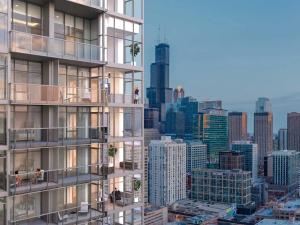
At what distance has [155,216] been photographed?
6944 inches

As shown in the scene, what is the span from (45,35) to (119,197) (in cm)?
929

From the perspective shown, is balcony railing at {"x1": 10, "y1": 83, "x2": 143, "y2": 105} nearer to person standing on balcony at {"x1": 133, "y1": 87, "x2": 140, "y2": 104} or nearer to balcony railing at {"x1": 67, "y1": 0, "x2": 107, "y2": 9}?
person standing on balcony at {"x1": 133, "y1": 87, "x2": 140, "y2": 104}

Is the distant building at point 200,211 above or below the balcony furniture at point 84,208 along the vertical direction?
below

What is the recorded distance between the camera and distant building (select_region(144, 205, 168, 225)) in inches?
6841

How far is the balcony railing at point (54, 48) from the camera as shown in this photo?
16431 mm

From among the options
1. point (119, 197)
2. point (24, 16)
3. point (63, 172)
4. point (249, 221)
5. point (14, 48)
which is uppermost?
point (24, 16)

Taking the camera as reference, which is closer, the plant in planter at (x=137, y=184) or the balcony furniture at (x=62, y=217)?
the balcony furniture at (x=62, y=217)

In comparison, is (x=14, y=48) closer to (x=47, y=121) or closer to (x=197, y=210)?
(x=47, y=121)

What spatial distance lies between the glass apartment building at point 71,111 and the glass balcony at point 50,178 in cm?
4

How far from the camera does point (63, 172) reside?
60.1 feet

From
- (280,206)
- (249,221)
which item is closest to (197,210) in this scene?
(249,221)

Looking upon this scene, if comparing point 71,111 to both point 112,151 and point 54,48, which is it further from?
point 112,151

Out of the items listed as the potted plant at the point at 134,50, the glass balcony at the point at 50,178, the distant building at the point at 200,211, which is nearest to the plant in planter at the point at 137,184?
the glass balcony at the point at 50,178

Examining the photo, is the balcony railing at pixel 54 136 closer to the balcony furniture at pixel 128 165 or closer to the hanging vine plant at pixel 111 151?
the hanging vine plant at pixel 111 151
